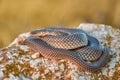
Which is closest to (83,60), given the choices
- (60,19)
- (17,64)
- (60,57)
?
(60,57)

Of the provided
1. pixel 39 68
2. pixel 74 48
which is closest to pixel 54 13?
pixel 74 48

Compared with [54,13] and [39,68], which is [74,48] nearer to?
[39,68]

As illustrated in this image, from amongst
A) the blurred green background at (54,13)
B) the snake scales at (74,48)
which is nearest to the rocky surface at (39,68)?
the snake scales at (74,48)

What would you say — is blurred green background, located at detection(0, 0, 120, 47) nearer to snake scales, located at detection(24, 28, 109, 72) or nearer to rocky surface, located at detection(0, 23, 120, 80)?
snake scales, located at detection(24, 28, 109, 72)

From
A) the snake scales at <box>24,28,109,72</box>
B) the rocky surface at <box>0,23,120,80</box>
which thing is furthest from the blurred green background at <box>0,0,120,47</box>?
the rocky surface at <box>0,23,120,80</box>

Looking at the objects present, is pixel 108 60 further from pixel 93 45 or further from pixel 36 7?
pixel 36 7

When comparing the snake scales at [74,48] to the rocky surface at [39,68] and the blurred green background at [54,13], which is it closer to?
the rocky surface at [39,68]
